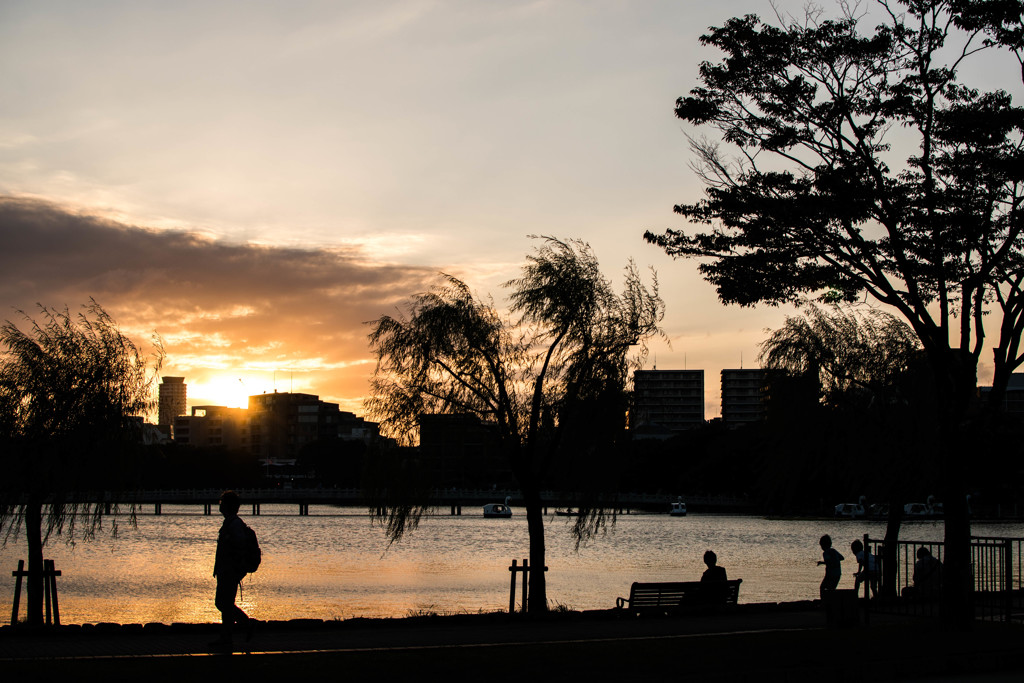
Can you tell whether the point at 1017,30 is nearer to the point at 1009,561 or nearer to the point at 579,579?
the point at 1009,561

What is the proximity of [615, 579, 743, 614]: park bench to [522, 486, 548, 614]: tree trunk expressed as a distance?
3366 mm

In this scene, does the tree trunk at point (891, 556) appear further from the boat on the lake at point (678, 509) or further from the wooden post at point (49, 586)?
the boat on the lake at point (678, 509)

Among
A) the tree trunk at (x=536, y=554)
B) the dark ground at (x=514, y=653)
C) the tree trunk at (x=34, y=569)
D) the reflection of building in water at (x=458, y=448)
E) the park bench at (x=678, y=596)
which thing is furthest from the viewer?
the reflection of building in water at (x=458, y=448)

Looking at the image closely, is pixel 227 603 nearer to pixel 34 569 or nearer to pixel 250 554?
pixel 250 554

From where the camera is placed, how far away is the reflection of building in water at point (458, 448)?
26500 millimetres

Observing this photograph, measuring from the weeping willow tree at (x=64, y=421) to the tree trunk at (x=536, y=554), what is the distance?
383 inches

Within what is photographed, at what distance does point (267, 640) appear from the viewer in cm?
1518

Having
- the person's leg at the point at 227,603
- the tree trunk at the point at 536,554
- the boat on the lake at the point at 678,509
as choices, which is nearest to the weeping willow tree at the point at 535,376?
the tree trunk at the point at 536,554

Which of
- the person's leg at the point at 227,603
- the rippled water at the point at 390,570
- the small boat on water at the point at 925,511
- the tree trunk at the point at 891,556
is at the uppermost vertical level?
the person's leg at the point at 227,603

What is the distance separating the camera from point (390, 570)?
5575 cm

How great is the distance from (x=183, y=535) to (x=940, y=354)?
89805mm

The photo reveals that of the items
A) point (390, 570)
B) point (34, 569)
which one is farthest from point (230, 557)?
point (390, 570)

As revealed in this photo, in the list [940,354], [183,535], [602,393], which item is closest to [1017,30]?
[940,354]

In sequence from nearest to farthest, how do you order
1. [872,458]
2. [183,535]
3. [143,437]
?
[143,437] < [872,458] < [183,535]
